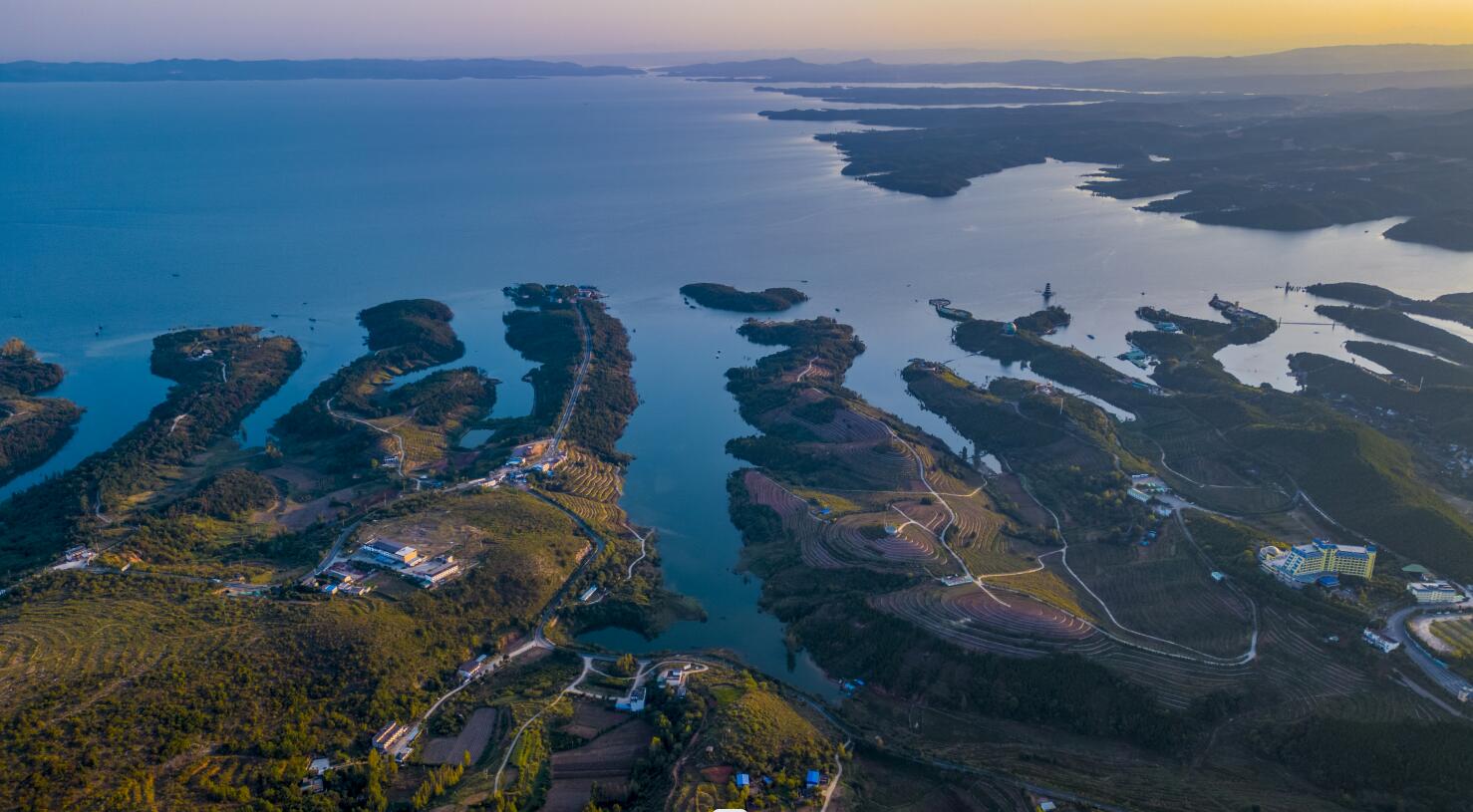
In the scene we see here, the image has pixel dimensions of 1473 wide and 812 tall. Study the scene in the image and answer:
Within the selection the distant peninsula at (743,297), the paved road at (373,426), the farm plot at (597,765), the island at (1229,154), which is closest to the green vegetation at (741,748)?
the farm plot at (597,765)


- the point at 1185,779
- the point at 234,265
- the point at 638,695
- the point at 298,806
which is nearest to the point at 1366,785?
the point at 1185,779

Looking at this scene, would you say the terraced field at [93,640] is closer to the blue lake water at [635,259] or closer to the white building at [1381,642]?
the blue lake water at [635,259]

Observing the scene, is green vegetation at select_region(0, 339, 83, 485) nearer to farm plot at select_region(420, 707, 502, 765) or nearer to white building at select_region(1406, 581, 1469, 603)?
farm plot at select_region(420, 707, 502, 765)

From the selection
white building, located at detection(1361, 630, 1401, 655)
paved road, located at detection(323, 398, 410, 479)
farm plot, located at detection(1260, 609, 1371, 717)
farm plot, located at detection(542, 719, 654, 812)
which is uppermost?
white building, located at detection(1361, 630, 1401, 655)

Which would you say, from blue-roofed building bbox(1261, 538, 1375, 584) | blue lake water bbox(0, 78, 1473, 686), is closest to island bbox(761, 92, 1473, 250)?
blue lake water bbox(0, 78, 1473, 686)

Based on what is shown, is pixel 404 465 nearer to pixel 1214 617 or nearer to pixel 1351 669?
pixel 1214 617

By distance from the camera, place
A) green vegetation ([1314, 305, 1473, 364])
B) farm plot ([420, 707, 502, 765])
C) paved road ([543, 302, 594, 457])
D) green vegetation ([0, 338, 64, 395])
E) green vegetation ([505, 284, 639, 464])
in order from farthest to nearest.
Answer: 1. green vegetation ([1314, 305, 1473, 364])
2. green vegetation ([0, 338, 64, 395])
3. green vegetation ([505, 284, 639, 464])
4. paved road ([543, 302, 594, 457])
5. farm plot ([420, 707, 502, 765])
